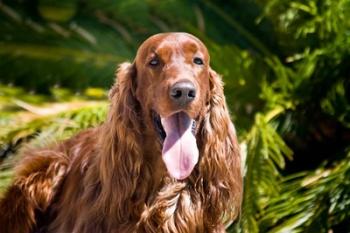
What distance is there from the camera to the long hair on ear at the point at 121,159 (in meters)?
6.31

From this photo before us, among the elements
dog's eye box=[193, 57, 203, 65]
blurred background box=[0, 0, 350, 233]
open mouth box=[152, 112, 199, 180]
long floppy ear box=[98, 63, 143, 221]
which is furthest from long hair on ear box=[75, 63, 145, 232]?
blurred background box=[0, 0, 350, 233]

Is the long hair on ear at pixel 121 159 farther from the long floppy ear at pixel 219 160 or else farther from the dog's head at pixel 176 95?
the long floppy ear at pixel 219 160

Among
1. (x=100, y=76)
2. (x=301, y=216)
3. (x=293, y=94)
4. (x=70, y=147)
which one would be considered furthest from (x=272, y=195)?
(x=100, y=76)

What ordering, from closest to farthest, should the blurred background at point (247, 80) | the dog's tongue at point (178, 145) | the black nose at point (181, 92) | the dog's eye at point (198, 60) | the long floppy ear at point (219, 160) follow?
the black nose at point (181, 92) < the dog's tongue at point (178, 145) < the dog's eye at point (198, 60) < the long floppy ear at point (219, 160) < the blurred background at point (247, 80)

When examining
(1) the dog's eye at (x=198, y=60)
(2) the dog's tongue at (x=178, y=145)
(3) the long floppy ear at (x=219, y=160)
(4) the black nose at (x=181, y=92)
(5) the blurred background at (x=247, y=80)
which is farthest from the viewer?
(5) the blurred background at (x=247, y=80)

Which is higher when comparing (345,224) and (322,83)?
(322,83)

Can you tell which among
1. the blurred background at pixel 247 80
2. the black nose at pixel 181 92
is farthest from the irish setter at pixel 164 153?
the blurred background at pixel 247 80

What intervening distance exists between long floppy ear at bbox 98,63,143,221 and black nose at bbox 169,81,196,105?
43 centimetres

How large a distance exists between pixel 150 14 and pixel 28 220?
4.72 metres

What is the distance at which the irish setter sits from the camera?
6125 mm

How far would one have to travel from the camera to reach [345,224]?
8242 millimetres

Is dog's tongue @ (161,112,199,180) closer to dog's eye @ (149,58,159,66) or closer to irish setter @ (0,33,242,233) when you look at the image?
irish setter @ (0,33,242,233)

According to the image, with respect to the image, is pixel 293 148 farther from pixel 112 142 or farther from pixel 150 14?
pixel 112 142

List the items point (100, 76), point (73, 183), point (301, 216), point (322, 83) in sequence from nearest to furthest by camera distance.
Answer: point (73, 183) → point (301, 216) → point (322, 83) → point (100, 76)
